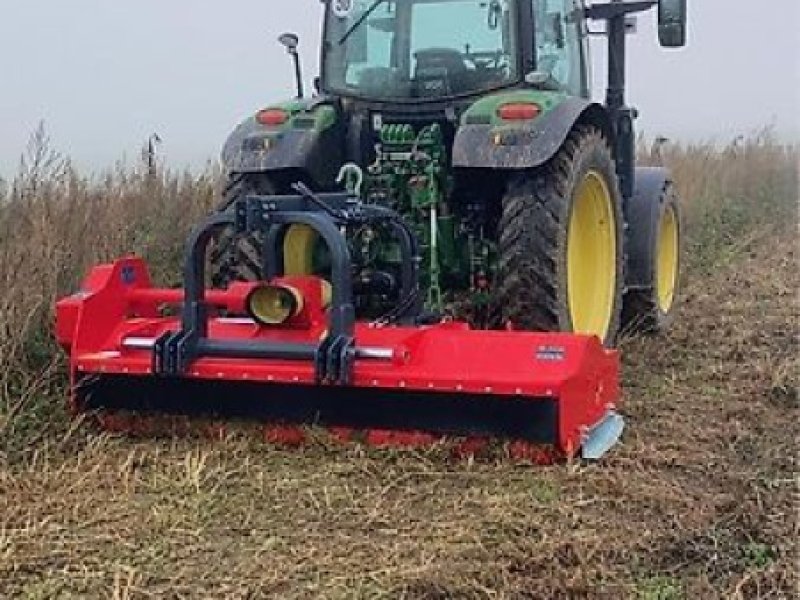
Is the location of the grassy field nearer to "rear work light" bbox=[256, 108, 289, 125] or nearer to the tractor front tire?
the tractor front tire

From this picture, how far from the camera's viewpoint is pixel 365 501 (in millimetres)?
3820

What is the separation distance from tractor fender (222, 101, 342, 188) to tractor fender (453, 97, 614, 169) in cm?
73

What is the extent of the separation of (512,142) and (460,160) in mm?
205

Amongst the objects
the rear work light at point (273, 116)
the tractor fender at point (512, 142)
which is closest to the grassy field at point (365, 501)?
the rear work light at point (273, 116)

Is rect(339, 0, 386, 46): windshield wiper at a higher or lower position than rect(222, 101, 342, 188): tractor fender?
→ higher

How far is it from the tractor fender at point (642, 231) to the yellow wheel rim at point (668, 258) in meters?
0.48

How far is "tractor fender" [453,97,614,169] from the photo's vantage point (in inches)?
191

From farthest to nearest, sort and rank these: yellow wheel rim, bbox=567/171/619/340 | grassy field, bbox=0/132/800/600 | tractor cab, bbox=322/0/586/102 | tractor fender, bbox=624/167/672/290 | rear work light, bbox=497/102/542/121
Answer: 1. tractor fender, bbox=624/167/672/290
2. yellow wheel rim, bbox=567/171/619/340
3. tractor cab, bbox=322/0/586/102
4. rear work light, bbox=497/102/542/121
5. grassy field, bbox=0/132/800/600

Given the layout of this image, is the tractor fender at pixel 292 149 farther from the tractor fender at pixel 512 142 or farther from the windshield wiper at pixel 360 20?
the tractor fender at pixel 512 142

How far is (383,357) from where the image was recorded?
13.8 feet

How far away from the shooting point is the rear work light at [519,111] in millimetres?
4945

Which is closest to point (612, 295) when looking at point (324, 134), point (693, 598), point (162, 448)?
point (324, 134)

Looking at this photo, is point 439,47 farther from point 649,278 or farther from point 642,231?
point 649,278

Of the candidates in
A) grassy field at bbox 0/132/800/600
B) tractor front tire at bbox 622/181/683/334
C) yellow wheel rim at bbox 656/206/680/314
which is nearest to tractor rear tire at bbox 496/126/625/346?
grassy field at bbox 0/132/800/600
